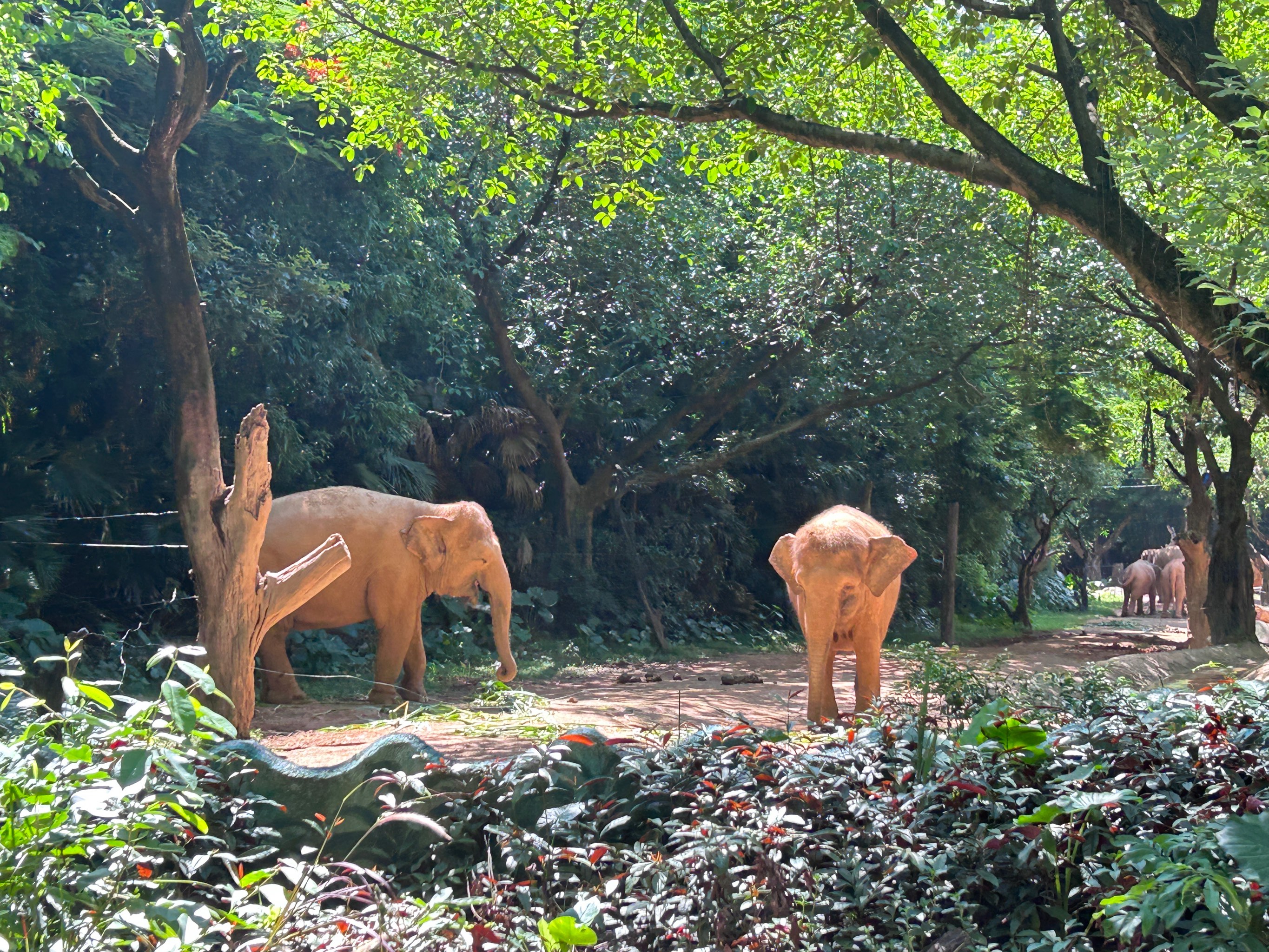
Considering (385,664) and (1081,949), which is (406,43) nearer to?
(385,664)

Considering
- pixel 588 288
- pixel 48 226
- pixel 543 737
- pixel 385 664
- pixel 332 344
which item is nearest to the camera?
pixel 543 737

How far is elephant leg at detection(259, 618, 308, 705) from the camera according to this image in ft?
32.8

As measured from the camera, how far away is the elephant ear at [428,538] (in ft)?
34.3

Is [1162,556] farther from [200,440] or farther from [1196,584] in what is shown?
[200,440]

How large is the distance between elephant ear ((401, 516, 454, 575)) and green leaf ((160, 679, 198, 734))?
7805mm

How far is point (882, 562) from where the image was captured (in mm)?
8109

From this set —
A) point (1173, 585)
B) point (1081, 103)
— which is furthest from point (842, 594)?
point (1173, 585)

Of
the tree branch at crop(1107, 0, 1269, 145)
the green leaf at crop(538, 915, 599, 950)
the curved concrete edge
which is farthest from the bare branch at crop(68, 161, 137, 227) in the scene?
the curved concrete edge

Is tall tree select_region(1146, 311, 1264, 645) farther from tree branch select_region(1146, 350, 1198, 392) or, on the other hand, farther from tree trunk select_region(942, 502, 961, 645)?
tree trunk select_region(942, 502, 961, 645)

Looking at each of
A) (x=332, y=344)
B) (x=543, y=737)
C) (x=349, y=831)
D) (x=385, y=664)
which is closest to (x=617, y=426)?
(x=332, y=344)

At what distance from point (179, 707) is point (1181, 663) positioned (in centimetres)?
1201

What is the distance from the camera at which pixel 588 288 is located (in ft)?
56.2

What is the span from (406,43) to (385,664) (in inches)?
218

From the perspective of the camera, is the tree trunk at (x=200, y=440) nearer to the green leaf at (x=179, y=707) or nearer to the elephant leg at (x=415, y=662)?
the elephant leg at (x=415, y=662)
